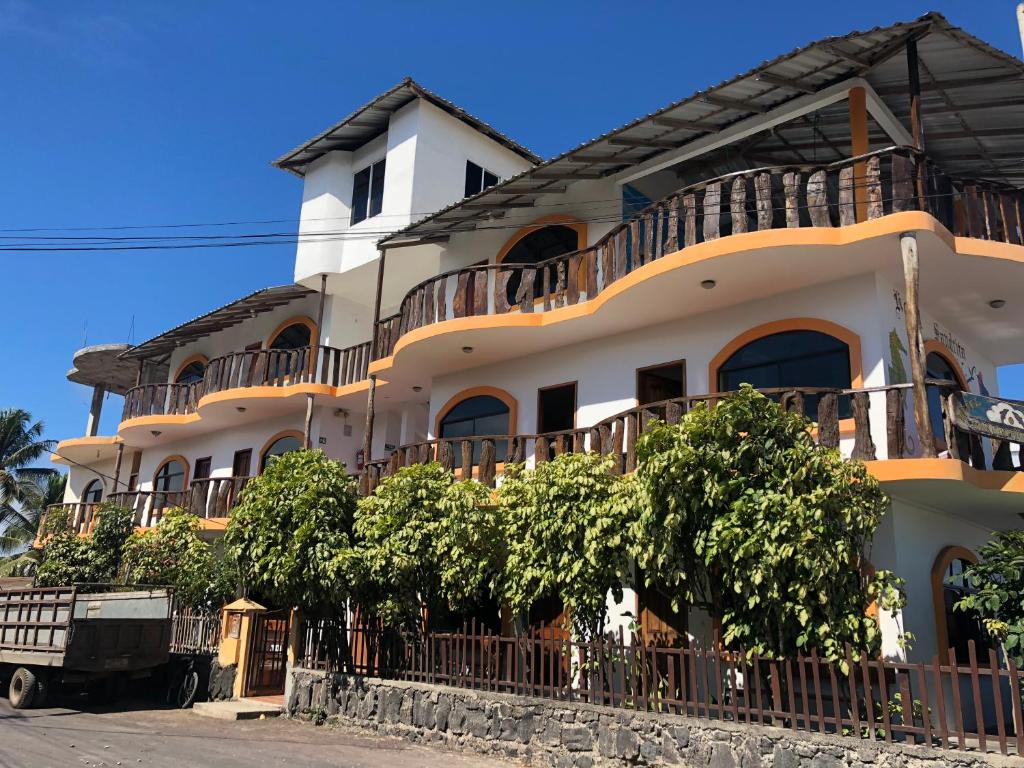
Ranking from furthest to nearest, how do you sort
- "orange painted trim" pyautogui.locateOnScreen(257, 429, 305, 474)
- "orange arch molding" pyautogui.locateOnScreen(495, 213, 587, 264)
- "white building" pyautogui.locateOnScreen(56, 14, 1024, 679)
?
"orange painted trim" pyautogui.locateOnScreen(257, 429, 305, 474)
"orange arch molding" pyautogui.locateOnScreen(495, 213, 587, 264)
"white building" pyautogui.locateOnScreen(56, 14, 1024, 679)

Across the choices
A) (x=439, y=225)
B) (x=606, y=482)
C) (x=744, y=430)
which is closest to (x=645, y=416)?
(x=606, y=482)

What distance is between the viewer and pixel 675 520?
8.45m

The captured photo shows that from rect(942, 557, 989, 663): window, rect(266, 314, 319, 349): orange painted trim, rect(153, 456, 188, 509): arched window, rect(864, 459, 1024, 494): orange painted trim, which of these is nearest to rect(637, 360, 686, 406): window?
rect(864, 459, 1024, 494): orange painted trim

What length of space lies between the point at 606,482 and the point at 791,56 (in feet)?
20.0

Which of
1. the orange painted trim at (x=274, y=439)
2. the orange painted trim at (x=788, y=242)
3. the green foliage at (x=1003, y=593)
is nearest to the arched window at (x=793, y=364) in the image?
the orange painted trim at (x=788, y=242)

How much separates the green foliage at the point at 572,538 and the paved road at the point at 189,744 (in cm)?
205

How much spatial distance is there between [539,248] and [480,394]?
3035 millimetres

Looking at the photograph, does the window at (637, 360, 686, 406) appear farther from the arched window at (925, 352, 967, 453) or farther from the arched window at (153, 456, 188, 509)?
the arched window at (153, 456, 188, 509)

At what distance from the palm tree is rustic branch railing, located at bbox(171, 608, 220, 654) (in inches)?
923

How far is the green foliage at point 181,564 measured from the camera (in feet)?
52.6

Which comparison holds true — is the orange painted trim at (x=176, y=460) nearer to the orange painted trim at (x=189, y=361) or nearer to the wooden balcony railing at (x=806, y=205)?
the orange painted trim at (x=189, y=361)

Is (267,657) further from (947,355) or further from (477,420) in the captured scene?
(947,355)

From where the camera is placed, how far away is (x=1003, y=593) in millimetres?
8453

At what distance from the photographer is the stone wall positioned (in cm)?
732
